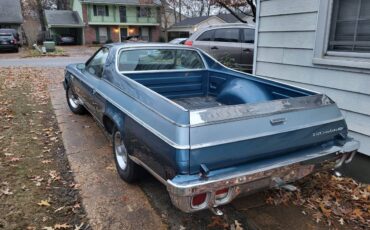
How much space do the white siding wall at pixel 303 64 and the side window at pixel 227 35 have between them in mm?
4275

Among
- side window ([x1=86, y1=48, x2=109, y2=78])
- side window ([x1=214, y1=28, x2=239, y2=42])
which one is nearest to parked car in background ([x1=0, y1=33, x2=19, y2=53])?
side window ([x1=214, y1=28, x2=239, y2=42])

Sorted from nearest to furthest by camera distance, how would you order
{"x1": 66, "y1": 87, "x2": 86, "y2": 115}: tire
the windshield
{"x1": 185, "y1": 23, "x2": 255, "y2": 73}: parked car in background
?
{"x1": 66, "y1": 87, "x2": 86, "y2": 115}: tire, {"x1": 185, "y1": 23, "x2": 255, "y2": 73}: parked car in background, the windshield

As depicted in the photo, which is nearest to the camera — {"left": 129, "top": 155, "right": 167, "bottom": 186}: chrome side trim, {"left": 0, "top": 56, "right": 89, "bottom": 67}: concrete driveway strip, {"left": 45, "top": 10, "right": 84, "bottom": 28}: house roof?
{"left": 129, "top": 155, "right": 167, "bottom": 186}: chrome side trim

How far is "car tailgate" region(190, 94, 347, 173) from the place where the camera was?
7.85 feet

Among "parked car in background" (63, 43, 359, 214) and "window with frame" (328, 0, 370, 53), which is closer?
"parked car in background" (63, 43, 359, 214)

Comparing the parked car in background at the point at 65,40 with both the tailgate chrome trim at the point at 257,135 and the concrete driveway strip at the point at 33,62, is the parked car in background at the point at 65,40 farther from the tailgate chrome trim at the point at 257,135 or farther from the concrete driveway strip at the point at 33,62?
the tailgate chrome trim at the point at 257,135

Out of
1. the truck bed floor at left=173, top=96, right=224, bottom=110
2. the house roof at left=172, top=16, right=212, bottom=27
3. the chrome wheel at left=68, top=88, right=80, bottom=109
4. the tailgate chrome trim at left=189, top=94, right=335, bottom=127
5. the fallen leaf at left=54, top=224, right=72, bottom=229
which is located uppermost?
the house roof at left=172, top=16, right=212, bottom=27

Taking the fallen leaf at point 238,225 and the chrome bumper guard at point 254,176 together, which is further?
the fallen leaf at point 238,225

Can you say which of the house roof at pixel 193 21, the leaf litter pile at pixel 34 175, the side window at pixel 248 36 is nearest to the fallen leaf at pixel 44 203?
the leaf litter pile at pixel 34 175

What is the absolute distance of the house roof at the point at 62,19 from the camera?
40844 mm

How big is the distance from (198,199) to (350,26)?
10.1ft

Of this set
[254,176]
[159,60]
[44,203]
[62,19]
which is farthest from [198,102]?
[62,19]

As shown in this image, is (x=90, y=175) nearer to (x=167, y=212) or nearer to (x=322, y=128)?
(x=167, y=212)

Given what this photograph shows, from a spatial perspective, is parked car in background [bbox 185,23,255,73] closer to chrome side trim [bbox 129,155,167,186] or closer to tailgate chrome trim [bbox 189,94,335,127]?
tailgate chrome trim [bbox 189,94,335,127]
